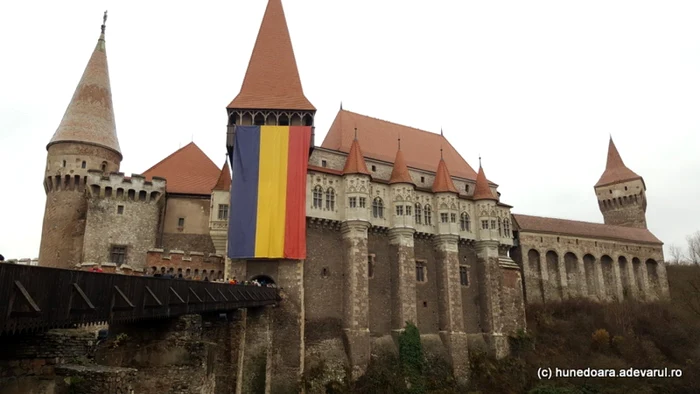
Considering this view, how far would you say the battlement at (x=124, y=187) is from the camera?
95.3ft

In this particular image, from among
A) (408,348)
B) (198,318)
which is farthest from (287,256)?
(198,318)

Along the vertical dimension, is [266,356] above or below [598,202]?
below

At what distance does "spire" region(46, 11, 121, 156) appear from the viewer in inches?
1200

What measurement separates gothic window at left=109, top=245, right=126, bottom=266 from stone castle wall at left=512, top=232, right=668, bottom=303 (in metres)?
28.4

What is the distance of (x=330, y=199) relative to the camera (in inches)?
1148

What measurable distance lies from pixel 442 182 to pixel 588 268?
1780 cm

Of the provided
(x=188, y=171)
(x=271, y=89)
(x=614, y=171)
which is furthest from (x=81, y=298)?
(x=614, y=171)

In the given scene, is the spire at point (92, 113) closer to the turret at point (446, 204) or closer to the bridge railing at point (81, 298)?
Answer: the bridge railing at point (81, 298)

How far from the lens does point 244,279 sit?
2627 cm

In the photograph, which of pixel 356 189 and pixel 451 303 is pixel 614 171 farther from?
pixel 356 189

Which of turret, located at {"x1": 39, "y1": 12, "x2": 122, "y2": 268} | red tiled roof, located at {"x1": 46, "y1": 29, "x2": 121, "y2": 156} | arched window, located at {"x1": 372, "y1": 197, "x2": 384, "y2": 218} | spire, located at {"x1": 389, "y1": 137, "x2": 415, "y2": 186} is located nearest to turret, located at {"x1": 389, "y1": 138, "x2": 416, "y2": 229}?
spire, located at {"x1": 389, "y1": 137, "x2": 415, "y2": 186}

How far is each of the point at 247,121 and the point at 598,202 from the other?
43.6 metres

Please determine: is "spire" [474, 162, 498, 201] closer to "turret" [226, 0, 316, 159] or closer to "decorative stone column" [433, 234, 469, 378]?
"decorative stone column" [433, 234, 469, 378]

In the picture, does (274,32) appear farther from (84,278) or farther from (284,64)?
(84,278)
